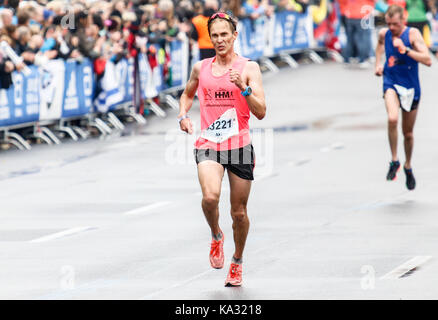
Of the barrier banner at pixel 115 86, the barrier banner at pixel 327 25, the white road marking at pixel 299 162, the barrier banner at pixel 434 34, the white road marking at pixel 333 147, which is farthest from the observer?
the barrier banner at pixel 434 34

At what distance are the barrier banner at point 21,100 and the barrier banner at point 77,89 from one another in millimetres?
909

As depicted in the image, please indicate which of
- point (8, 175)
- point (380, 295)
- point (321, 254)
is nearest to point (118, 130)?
point (8, 175)

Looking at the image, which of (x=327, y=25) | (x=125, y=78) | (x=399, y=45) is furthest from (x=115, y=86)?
(x=327, y=25)

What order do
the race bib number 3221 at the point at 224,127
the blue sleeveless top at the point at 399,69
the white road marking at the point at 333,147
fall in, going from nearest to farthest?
the race bib number 3221 at the point at 224,127 → the blue sleeveless top at the point at 399,69 → the white road marking at the point at 333,147

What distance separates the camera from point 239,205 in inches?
388

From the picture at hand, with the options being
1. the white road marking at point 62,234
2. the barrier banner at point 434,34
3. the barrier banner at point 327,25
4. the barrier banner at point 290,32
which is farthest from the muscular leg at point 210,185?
the barrier banner at point 434,34

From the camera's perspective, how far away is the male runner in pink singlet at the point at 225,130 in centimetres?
970

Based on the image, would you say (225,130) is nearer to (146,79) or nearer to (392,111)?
(392,111)

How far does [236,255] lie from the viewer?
991 cm

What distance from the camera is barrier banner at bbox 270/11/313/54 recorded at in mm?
31188

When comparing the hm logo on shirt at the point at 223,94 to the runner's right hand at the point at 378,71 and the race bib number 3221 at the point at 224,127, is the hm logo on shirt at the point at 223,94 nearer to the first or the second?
the race bib number 3221 at the point at 224,127

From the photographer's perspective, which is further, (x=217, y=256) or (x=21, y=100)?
(x=21, y=100)

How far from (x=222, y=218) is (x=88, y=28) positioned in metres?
8.88
